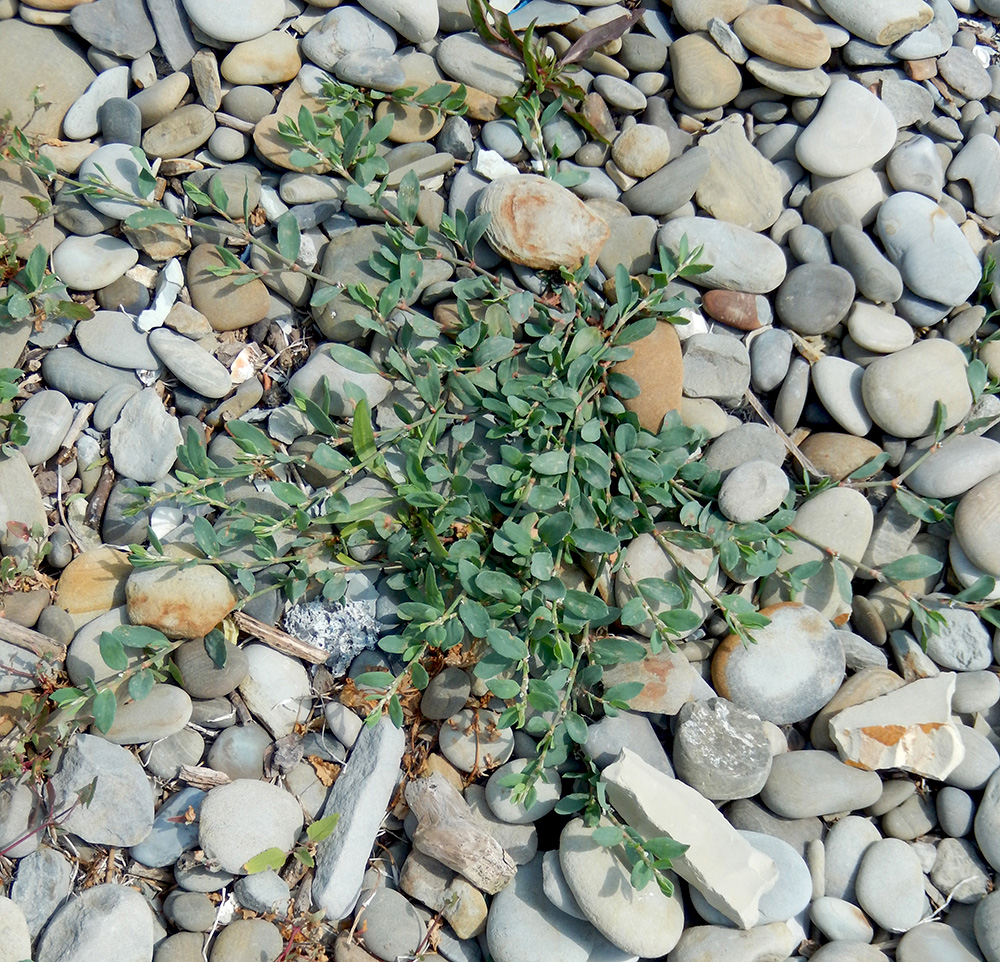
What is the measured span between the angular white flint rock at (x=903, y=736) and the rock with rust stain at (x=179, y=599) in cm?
209

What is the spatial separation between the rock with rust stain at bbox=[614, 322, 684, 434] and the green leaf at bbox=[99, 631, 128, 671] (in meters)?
1.79

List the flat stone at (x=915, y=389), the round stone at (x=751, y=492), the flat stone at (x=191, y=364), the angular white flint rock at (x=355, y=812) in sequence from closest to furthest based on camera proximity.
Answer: the angular white flint rock at (x=355, y=812) < the round stone at (x=751, y=492) < the flat stone at (x=191, y=364) < the flat stone at (x=915, y=389)

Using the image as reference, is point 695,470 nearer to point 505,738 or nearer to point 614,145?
point 505,738

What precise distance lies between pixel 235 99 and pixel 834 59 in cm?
240

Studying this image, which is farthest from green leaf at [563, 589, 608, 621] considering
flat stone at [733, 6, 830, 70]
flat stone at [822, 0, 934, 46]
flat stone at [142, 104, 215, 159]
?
flat stone at [822, 0, 934, 46]

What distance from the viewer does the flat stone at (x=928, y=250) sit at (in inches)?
129

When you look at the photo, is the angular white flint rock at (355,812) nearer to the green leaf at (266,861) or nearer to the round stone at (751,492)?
the green leaf at (266,861)

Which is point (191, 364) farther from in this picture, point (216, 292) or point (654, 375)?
point (654, 375)

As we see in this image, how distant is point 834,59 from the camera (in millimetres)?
3547

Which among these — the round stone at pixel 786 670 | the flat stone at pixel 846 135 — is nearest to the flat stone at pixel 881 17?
the flat stone at pixel 846 135

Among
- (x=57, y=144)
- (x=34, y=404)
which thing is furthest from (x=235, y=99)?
(x=34, y=404)

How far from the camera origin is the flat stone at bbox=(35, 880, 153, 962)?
2512 millimetres

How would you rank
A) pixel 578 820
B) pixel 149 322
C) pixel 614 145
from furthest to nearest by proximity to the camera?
pixel 614 145
pixel 149 322
pixel 578 820

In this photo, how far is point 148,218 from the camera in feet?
9.42
